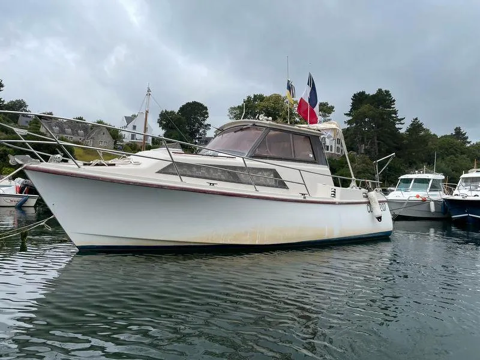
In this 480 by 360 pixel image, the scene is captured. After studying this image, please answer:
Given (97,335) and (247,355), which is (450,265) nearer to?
(247,355)

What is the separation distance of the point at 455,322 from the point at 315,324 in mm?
1852

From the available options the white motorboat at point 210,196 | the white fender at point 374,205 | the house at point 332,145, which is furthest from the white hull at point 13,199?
the white fender at point 374,205

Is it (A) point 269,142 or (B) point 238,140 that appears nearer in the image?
(A) point 269,142

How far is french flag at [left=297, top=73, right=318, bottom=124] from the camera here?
37.6 feet

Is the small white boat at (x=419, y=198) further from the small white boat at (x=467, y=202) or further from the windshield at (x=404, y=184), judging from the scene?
the small white boat at (x=467, y=202)

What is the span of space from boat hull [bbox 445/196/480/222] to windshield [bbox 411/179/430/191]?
12.9ft

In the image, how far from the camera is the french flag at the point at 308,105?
11.5 m

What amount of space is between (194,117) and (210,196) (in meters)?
76.9

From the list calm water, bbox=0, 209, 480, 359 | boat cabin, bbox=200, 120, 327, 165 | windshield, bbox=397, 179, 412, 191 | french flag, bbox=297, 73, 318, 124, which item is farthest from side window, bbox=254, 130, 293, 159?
windshield, bbox=397, 179, 412, 191

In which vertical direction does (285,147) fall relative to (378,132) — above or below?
below

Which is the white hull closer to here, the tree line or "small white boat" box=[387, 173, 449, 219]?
"small white boat" box=[387, 173, 449, 219]

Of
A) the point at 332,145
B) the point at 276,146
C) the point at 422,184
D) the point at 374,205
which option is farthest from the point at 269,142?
the point at 422,184

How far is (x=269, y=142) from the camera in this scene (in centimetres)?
942

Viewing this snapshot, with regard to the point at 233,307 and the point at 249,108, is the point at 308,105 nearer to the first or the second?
the point at 233,307
